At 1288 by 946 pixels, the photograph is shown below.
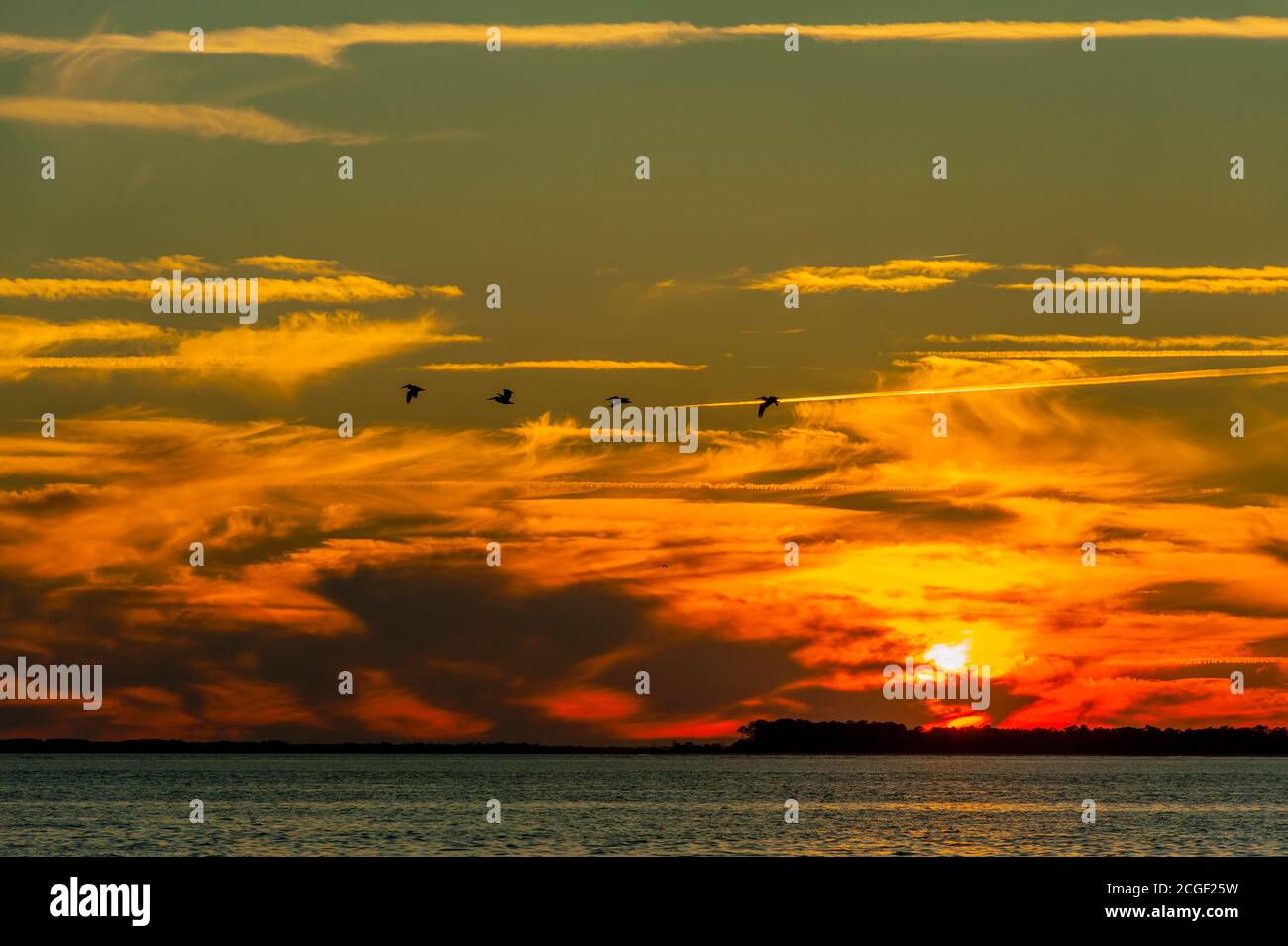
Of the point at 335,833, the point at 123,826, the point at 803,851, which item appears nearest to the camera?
the point at 803,851

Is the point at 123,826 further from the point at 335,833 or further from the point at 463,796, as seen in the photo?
the point at 463,796

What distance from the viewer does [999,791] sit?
7603 inches

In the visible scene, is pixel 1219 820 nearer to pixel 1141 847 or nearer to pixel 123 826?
pixel 1141 847
